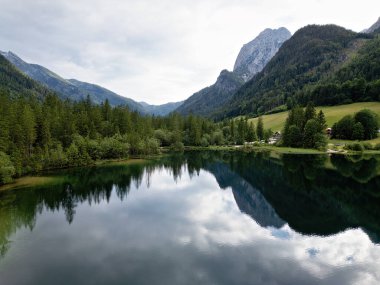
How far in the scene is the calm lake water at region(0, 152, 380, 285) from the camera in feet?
84.3

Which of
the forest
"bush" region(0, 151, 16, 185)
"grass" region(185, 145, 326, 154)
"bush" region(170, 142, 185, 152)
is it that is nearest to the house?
"grass" region(185, 145, 326, 154)

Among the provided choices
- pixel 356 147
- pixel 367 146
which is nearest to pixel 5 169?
pixel 356 147

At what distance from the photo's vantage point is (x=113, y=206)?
4859 cm

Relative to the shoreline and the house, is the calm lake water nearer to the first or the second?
the shoreline

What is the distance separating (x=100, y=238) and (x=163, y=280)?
43.2 feet

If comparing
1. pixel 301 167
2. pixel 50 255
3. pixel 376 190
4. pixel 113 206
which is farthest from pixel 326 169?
pixel 50 255

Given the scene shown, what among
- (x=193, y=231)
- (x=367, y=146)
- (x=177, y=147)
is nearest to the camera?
(x=193, y=231)

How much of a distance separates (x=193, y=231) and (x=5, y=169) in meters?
A: 43.7

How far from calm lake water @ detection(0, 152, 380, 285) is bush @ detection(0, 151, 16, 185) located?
20.3 ft

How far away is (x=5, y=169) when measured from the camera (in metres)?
58.6

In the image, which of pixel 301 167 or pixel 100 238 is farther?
pixel 301 167

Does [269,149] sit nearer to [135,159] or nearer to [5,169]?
[135,159]

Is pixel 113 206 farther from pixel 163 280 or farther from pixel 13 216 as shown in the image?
pixel 163 280

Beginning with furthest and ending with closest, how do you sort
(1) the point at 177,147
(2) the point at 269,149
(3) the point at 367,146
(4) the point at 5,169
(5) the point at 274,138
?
(5) the point at 274,138, (1) the point at 177,147, (2) the point at 269,149, (3) the point at 367,146, (4) the point at 5,169
